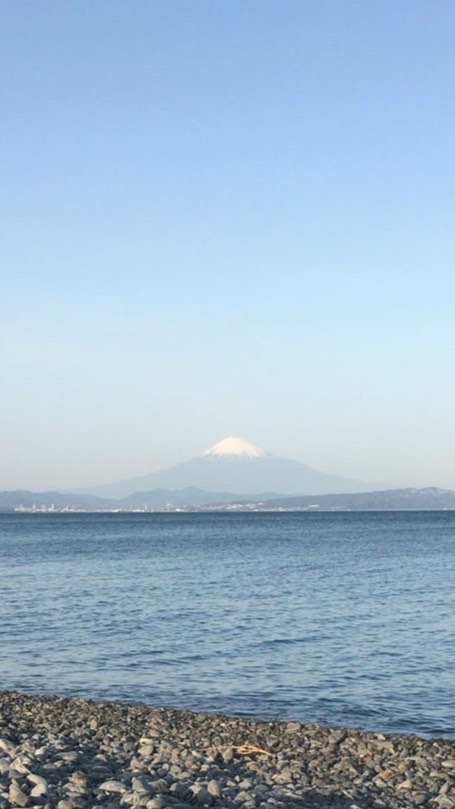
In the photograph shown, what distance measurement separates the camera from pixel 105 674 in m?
24.9

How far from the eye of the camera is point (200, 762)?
48.0 feet

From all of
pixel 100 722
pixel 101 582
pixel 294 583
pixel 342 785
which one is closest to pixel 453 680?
pixel 100 722

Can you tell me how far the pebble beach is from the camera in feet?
39.5

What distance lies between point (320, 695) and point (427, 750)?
5918 mm

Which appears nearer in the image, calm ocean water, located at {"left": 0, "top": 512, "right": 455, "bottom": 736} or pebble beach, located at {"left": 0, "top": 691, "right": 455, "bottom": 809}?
pebble beach, located at {"left": 0, "top": 691, "right": 455, "bottom": 809}

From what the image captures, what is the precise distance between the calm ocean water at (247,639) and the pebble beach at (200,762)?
238 cm

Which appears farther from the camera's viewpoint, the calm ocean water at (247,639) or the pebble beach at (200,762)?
the calm ocean water at (247,639)

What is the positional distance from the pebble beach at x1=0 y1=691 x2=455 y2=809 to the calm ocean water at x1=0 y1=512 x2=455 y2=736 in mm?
2376

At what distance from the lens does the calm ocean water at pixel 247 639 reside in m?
21.8

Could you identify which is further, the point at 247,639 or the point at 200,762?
the point at 247,639

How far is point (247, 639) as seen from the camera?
1180 inches

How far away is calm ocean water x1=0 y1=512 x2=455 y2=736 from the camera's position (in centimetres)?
2184

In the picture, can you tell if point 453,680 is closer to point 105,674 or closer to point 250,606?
point 105,674

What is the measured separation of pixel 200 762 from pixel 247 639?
15465 millimetres
